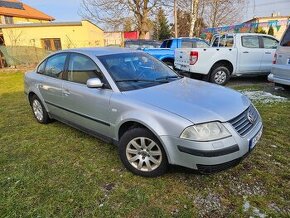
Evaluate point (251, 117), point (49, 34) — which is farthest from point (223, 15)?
point (251, 117)

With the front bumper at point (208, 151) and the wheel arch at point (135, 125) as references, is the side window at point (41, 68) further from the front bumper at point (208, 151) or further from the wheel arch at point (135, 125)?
the front bumper at point (208, 151)

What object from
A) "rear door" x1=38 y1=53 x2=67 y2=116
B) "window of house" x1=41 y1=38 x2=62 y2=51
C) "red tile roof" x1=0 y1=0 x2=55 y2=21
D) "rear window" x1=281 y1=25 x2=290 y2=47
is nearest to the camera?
"rear door" x1=38 y1=53 x2=67 y2=116

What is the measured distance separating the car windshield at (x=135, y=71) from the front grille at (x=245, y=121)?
1.21 m

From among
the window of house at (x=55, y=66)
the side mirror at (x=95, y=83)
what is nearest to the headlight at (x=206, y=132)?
the side mirror at (x=95, y=83)

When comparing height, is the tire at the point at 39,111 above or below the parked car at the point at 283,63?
below

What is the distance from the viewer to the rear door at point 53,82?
4281mm

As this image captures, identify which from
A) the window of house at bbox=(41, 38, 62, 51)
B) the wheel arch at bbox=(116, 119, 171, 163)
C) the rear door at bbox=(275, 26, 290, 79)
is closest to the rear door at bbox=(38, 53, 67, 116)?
the wheel arch at bbox=(116, 119, 171, 163)

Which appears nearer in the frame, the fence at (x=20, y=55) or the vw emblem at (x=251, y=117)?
the vw emblem at (x=251, y=117)

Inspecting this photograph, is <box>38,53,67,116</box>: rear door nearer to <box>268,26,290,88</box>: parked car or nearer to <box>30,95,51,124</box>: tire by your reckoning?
<box>30,95,51,124</box>: tire

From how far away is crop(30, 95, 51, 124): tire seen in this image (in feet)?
16.3

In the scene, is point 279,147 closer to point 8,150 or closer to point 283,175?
point 283,175

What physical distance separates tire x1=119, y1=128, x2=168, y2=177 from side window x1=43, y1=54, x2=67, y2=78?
1.94 m

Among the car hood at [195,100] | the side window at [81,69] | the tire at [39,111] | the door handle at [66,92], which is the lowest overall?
the tire at [39,111]

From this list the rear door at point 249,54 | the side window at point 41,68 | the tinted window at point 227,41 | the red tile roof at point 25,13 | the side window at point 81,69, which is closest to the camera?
the side window at point 81,69
